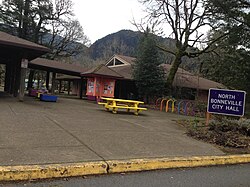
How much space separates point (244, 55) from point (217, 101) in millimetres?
10222

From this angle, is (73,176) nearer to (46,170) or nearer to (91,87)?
(46,170)

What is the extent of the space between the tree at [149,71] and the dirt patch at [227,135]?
14578 millimetres

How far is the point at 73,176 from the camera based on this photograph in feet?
15.3

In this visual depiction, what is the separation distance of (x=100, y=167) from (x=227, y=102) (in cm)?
623

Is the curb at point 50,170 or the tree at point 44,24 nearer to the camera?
the curb at point 50,170

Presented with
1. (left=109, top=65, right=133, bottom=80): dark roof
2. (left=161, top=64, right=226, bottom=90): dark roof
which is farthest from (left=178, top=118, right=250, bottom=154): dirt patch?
(left=161, top=64, right=226, bottom=90): dark roof

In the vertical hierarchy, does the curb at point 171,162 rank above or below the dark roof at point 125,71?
below

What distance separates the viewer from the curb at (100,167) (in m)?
4.30

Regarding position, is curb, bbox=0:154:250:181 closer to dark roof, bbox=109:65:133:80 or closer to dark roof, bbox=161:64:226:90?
dark roof, bbox=109:65:133:80

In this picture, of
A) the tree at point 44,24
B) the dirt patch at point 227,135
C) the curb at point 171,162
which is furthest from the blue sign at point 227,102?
the tree at point 44,24

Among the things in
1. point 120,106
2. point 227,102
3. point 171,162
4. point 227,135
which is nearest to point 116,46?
point 120,106

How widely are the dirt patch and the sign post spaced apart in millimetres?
430

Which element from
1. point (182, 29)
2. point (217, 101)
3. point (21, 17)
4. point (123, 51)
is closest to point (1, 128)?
point (217, 101)

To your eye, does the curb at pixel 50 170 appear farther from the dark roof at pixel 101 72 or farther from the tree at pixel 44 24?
the tree at pixel 44 24
